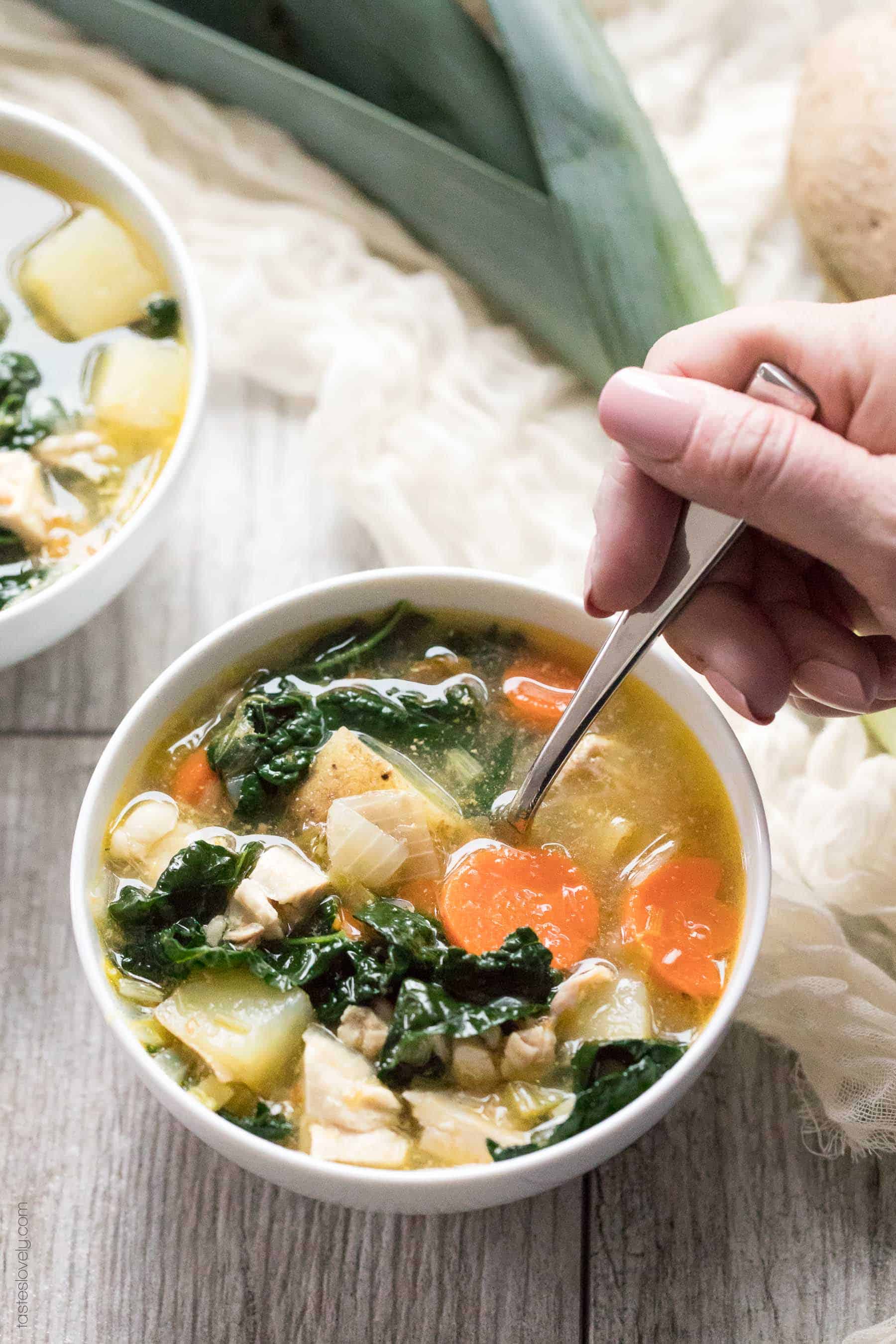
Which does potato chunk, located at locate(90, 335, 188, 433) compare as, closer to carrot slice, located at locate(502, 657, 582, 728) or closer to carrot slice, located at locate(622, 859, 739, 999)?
carrot slice, located at locate(502, 657, 582, 728)

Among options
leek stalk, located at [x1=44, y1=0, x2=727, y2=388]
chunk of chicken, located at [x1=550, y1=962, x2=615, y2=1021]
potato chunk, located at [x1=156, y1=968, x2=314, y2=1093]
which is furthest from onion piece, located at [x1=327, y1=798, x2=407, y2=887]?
leek stalk, located at [x1=44, y1=0, x2=727, y2=388]

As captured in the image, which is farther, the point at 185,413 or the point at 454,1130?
the point at 185,413

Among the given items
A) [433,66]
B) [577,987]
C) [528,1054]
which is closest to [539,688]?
[577,987]

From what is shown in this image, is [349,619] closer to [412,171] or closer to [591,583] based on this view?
[591,583]

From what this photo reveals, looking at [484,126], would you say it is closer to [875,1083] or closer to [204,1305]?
[875,1083]

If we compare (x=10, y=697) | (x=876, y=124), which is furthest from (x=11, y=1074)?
(x=876, y=124)

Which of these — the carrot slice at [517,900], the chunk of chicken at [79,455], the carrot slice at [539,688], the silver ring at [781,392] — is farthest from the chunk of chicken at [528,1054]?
the chunk of chicken at [79,455]
